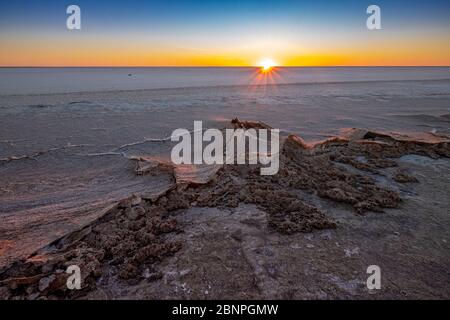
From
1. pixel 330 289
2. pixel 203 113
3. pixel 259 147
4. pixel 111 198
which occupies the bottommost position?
pixel 330 289

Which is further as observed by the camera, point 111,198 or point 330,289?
point 111,198

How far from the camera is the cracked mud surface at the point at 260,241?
9.02ft

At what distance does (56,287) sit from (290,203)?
291cm

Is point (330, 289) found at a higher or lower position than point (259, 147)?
lower

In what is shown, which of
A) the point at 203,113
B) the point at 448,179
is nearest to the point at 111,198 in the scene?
the point at 448,179

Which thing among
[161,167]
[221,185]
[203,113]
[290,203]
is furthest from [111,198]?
[203,113]

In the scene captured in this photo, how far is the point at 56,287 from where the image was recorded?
271 centimetres

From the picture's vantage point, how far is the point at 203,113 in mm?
13109

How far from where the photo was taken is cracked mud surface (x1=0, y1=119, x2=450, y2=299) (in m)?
2.75

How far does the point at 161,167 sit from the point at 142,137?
3.38 metres

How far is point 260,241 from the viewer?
136 inches

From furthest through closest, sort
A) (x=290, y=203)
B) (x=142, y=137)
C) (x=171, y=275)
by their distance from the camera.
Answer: (x=142, y=137) < (x=290, y=203) < (x=171, y=275)

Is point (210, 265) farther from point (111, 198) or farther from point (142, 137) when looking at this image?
point (142, 137)

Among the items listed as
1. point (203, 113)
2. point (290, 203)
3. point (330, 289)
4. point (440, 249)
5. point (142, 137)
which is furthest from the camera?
point (203, 113)
